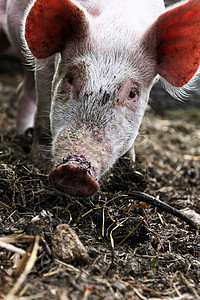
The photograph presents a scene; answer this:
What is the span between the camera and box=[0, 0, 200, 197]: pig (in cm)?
231

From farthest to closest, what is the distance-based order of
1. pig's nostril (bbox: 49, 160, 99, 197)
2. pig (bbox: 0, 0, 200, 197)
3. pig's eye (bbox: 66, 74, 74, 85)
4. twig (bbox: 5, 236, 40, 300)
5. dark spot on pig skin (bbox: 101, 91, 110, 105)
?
pig's eye (bbox: 66, 74, 74, 85) → dark spot on pig skin (bbox: 101, 91, 110, 105) → pig (bbox: 0, 0, 200, 197) → pig's nostril (bbox: 49, 160, 99, 197) → twig (bbox: 5, 236, 40, 300)

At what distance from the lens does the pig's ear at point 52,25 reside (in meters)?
2.49

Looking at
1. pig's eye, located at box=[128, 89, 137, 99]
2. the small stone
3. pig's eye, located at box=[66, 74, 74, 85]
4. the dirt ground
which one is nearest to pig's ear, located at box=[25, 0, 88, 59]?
pig's eye, located at box=[66, 74, 74, 85]

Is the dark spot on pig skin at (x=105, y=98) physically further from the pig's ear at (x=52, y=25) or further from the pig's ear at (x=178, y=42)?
the pig's ear at (x=178, y=42)

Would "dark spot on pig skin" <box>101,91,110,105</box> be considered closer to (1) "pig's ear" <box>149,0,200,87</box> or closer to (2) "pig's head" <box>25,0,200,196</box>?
(2) "pig's head" <box>25,0,200,196</box>

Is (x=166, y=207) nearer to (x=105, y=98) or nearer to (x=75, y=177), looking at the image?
(x=75, y=177)

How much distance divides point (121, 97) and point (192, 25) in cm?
70

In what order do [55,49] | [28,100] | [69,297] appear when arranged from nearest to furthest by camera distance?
[69,297] → [55,49] → [28,100]

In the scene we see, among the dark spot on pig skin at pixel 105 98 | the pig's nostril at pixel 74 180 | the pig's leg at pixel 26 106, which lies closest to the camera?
the pig's nostril at pixel 74 180

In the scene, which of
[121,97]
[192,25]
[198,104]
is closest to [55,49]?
[121,97]

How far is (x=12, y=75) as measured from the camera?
336 inches

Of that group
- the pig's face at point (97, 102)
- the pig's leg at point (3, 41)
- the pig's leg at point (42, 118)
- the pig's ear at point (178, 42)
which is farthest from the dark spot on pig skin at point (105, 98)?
the pig's leg at point (3, 41)

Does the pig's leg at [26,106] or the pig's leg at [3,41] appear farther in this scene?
the pig's leg at [26,106]

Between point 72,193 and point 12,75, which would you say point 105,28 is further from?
point 12,75
